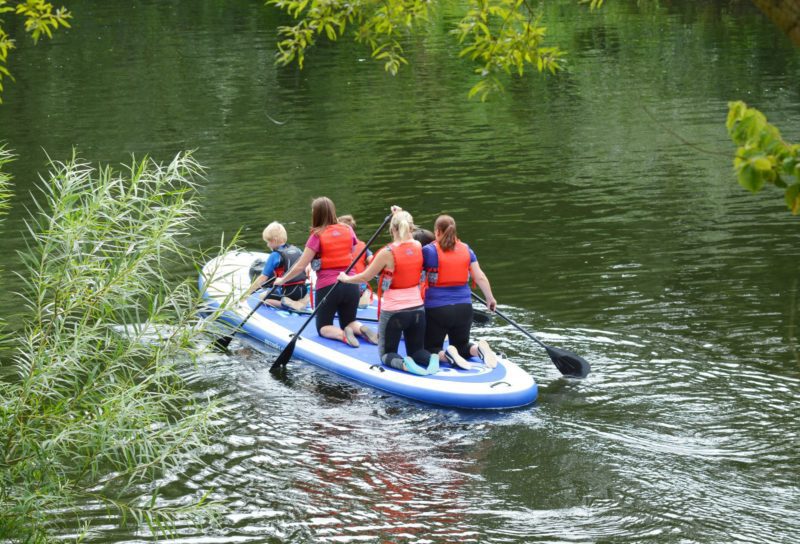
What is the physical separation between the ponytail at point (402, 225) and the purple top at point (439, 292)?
26 centimetres

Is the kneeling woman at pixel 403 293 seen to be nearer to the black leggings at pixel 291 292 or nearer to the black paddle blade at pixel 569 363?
the black paddle blade at pixel 569 363

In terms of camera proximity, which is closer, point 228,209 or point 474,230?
point 474,230

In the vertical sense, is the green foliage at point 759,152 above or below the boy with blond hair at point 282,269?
above

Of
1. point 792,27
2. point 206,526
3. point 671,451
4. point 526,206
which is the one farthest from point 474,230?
point 792,27

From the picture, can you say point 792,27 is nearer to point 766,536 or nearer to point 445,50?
point 766,536

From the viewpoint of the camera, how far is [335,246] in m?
9.58

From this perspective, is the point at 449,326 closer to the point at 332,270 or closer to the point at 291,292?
the point at 332,270

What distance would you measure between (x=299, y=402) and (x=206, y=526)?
2249 millimetres

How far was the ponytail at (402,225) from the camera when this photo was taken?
27.6 ft

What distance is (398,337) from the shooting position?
8.94 metres

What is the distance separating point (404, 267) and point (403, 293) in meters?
0.22

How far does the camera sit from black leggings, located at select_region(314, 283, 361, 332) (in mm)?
9562

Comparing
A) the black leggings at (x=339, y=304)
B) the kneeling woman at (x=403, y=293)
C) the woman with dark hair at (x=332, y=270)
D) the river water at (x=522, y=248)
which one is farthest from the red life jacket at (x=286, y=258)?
the kneeling woman at (x=403, y=293)

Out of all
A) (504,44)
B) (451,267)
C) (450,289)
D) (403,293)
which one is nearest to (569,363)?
(450,289)
